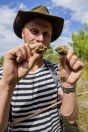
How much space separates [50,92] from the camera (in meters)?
3.19

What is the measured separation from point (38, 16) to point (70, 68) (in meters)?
0.58

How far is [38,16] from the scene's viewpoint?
322 centimetres

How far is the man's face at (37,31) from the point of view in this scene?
10.1 feet

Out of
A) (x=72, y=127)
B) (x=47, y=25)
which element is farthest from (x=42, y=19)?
(x=72, y=127)

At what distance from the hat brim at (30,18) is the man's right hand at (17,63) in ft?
2.03

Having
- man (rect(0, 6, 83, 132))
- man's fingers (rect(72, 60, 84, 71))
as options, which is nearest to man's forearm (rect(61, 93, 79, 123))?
man (rect(0, 6, 83, 132))

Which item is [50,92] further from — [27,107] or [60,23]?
[60,23]

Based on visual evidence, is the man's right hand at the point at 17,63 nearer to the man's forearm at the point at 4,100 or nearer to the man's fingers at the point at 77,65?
the man's forearm at the point at 4,100

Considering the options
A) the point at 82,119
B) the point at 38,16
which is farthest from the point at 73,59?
the point at 82,119

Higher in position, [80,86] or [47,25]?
[47,25]

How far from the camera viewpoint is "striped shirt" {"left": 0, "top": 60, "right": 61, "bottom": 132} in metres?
3.02

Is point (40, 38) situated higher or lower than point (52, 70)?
higher

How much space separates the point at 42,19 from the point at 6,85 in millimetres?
817

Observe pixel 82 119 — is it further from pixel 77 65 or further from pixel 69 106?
pixel 77 65
